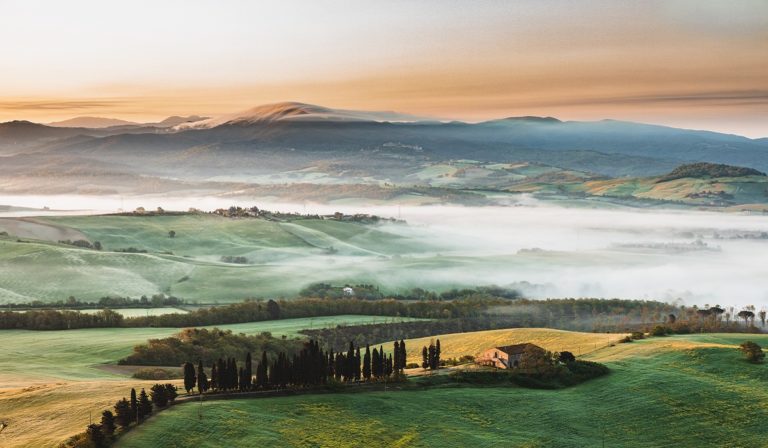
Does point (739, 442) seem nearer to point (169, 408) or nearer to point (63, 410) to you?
point (169, 408)

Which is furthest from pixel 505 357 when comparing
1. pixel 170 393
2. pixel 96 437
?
pixel 96 437

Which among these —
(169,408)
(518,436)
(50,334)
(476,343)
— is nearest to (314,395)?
(169,408)

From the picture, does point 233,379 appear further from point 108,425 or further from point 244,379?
point 108,425

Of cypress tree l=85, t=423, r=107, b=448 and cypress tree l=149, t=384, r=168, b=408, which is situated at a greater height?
cypress tree l=149, t=384, r=168, b=408

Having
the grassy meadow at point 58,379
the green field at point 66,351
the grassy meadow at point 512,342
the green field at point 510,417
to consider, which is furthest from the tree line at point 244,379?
the green field at point 66,351

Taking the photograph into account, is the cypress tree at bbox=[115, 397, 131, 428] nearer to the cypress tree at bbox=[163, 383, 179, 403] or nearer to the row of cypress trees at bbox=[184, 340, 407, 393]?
the cypress tree at bbox=[163, 383, 179, 403]

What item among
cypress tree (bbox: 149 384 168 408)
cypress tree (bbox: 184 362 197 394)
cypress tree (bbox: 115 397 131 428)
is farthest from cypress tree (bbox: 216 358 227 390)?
cypress tree (bbox: 115 397 131 428)
